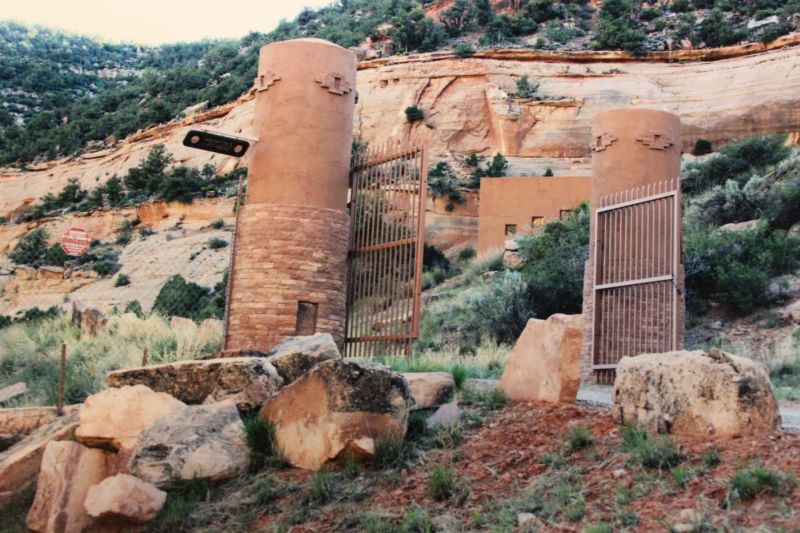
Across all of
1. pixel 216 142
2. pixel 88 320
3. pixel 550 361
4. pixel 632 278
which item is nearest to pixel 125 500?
pixel 550 361

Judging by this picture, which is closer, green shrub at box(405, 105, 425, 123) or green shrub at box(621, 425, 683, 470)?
green shrub at box(621, 425, 683, 470)

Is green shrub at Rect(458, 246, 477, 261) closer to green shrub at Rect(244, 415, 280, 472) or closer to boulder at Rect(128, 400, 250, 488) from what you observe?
green shrub at Rect(244, 415, 280, 472)

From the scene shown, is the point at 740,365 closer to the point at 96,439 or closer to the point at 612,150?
the point at 96,439

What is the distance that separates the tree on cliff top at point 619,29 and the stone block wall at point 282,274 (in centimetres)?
3509

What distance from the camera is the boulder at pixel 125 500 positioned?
6793 millimetres

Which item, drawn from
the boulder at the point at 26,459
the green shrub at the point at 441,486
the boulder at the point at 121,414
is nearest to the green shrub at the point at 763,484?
the green shrub at the point at 441,486

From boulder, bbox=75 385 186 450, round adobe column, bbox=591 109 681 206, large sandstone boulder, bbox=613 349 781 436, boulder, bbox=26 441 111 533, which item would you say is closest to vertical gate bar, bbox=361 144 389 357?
round adobe column, bbox=591 109 681 206

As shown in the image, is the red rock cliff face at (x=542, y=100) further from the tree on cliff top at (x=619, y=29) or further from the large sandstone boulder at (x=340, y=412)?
the large sandstone boulder at (x=340, y=412)

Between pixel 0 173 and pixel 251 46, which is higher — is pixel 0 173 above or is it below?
below

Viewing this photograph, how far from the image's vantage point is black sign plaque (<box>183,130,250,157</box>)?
41.8ft

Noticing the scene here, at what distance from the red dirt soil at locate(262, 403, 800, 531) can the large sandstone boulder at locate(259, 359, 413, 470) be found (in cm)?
29

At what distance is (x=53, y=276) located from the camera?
3719 cm

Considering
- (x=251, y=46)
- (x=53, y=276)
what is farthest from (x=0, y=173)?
(x=251, y=46)

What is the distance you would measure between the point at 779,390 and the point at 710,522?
258 inches
